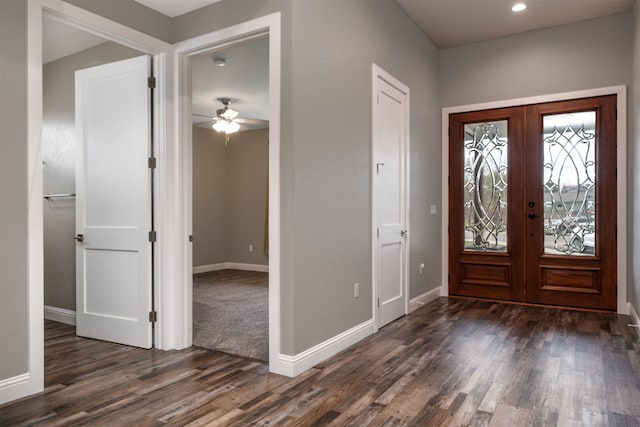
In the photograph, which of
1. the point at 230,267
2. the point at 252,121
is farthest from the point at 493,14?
the point at 230,267

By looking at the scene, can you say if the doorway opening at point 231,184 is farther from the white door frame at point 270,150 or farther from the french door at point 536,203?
the french door at point 536,203

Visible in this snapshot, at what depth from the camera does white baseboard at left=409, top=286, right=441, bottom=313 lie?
465 centimetres

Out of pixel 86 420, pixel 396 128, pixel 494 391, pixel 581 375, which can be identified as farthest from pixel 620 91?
pixel 86 420

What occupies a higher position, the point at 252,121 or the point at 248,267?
the point at 252,121

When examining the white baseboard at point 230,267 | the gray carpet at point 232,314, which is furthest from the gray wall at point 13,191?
the white baseboard at point 230,267

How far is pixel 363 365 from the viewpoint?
300 cm

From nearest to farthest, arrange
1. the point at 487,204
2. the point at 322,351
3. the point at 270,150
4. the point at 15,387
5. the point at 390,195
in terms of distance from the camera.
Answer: the point at 15,387 < the point at 270,150 < the point at 322,351 < the point at 390,195 < the point at 487,204

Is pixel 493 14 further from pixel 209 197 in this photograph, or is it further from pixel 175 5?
pixel 209 197

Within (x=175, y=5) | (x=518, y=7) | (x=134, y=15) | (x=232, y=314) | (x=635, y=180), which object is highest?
(x=518, y=7)

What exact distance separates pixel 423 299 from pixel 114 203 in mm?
3344

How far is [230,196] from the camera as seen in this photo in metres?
8.67

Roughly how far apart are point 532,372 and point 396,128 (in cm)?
246

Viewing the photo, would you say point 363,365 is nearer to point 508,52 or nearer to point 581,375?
point 581,375

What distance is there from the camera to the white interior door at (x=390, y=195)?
3.88 metres
